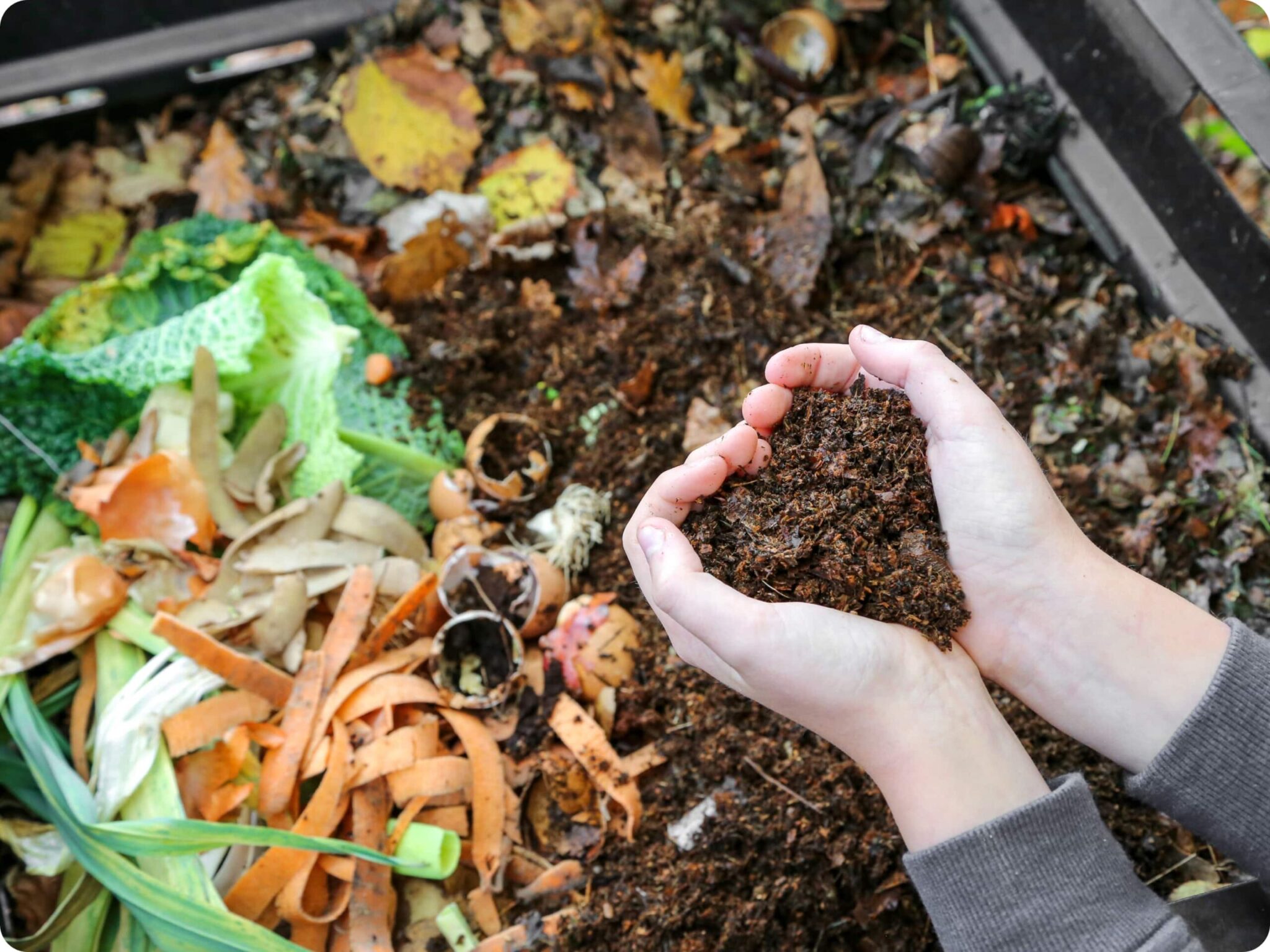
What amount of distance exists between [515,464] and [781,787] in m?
1.13

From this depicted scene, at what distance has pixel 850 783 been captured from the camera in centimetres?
191

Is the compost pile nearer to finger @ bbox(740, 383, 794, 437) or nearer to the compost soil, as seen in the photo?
the compost soil

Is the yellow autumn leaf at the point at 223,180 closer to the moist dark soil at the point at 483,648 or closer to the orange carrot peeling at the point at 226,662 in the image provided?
the orange carrot peeling at the point at 226,662

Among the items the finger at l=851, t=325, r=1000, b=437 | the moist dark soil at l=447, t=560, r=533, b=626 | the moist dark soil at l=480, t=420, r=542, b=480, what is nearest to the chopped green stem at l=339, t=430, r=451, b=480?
the moist dark soil at l=480, t=420, r=542, b=480

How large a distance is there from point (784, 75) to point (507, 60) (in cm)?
94

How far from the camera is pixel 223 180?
10.2ft

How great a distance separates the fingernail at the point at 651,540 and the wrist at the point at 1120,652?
66 centimetres

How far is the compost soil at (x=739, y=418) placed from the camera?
6.09ft

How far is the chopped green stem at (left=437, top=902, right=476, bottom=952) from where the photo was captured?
1.95m

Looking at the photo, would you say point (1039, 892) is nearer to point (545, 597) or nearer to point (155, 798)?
point (545, 597)

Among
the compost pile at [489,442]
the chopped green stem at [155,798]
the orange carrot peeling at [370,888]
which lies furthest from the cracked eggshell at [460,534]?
the chopped green stem at [155,798]

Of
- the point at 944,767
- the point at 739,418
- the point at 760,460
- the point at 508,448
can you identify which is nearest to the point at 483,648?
the point at 508,448

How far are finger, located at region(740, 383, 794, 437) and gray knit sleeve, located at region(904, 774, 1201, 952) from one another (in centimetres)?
76

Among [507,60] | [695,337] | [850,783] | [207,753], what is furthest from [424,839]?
[507,60]
